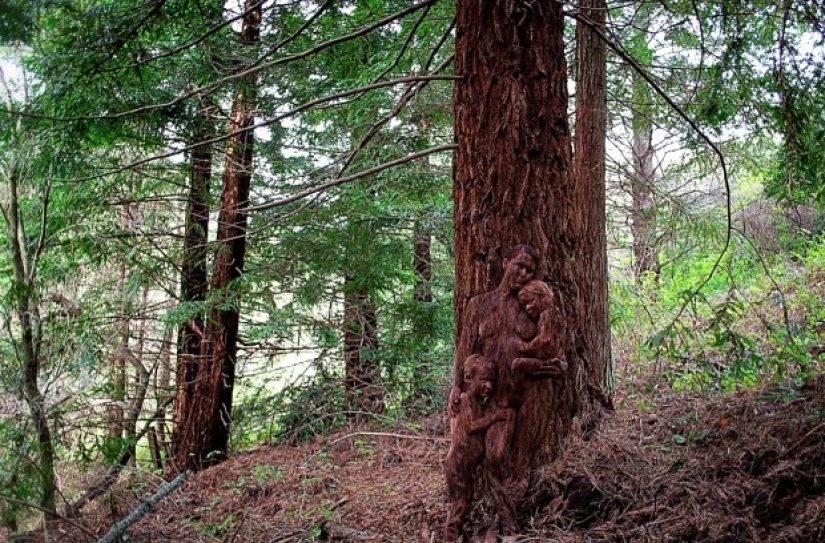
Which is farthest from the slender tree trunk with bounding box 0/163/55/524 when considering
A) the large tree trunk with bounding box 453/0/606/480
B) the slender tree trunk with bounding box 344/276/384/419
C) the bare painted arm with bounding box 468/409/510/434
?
the slender tree trunk with bounding box 344/276/384/419

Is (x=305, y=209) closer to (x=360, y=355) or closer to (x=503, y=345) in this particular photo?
(x=360, y=355)

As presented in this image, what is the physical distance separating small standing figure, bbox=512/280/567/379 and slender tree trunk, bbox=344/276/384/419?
4.49m

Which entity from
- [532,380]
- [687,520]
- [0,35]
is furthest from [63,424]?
[687,520]

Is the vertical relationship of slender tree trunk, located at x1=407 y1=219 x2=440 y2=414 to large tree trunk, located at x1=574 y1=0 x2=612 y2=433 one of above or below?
below

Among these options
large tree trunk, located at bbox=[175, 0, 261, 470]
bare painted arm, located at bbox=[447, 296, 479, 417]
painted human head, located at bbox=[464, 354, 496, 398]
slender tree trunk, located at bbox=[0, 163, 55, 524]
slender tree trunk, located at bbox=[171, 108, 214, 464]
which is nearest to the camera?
painted human head, located at bbox=[464, 354, 496, 398]

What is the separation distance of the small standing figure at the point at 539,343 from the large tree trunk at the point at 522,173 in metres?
0.10

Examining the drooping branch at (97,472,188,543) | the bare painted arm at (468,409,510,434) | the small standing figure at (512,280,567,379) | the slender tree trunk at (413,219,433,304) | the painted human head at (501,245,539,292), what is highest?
the slender tree trunk at (413,219,433,304)

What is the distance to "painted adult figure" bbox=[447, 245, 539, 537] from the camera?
371cm

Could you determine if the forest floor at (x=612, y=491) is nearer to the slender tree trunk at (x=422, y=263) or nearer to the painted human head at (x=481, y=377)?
the painted human head at (x=481, y=377)

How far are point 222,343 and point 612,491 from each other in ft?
18.7

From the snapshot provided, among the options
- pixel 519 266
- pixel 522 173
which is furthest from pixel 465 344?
pixel 522 173

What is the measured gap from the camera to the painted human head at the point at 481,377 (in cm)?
370

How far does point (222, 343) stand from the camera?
8.13 metres

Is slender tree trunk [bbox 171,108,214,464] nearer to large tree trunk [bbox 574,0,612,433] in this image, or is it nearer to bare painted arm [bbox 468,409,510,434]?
large tree trunk [bbox 574,0,612,433]
